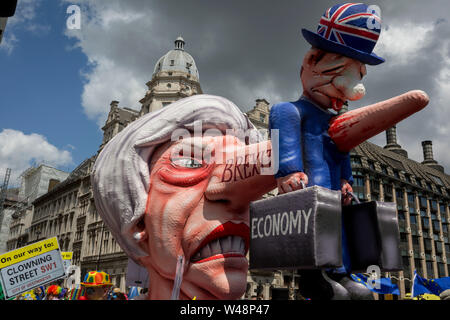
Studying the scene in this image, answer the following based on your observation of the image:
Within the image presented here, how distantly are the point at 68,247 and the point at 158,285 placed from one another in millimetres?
30141

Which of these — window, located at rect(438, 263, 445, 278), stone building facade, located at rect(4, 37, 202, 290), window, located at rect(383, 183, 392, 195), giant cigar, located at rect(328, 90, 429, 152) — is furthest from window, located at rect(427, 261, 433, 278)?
giant cigar, located at rect(328, 90, 429, 152)

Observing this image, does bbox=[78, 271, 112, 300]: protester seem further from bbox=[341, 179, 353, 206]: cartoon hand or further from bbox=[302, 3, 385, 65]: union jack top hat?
bbox=[302, 3, 385, 65]: union jack top hat

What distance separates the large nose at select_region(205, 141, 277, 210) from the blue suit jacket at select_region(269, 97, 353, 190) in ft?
1.00

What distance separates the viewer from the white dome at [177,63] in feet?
88.7

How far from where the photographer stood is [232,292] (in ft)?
8.70

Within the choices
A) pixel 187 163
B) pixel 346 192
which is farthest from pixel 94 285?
pixel 346 192

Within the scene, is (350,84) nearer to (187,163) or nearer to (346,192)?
(346,192)

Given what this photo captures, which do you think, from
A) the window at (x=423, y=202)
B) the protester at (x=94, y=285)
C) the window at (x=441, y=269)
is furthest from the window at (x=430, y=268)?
the protester at (x=94, y=285)

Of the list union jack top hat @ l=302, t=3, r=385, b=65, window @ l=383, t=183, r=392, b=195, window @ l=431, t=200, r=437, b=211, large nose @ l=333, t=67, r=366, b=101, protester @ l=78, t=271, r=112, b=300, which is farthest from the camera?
window @ l=431, t=200, r=437, b=211

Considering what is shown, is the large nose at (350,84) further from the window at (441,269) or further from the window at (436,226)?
the window at (436,226)

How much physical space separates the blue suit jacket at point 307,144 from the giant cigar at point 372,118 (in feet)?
0.20

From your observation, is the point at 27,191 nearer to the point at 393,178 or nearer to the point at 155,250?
the point at 393,178

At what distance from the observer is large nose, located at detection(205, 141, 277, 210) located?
2568mm
